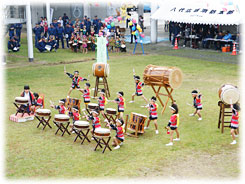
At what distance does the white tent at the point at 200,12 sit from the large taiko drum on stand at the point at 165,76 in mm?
11768

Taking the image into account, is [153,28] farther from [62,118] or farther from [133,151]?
[133,151]

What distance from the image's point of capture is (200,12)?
2723 centimetres

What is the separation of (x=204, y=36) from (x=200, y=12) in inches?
132

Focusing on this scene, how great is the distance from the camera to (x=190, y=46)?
3033 cm

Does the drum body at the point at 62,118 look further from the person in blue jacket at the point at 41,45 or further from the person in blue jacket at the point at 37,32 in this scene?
the person in blue jacket at the point at 37,32

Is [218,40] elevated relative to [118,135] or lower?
elevated

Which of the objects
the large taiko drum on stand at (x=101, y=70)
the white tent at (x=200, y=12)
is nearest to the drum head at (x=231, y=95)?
the large taiko drum on stand at (x=101, y=70)

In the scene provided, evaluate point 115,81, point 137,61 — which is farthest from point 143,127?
point 137,61

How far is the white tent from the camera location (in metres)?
25.6

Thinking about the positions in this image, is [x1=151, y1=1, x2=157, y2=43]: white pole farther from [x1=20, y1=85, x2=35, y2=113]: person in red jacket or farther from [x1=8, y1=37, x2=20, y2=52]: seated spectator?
[x1=20, y1=85, x2=35, y2=113]: person in red jacket

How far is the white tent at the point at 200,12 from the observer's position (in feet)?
84.1

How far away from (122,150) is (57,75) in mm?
11034

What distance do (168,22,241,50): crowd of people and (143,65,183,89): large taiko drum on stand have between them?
13.9m

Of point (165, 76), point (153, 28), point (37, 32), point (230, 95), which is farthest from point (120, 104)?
point (153, 28)
